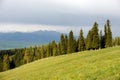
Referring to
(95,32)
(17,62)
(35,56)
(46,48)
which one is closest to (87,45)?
(95,32)

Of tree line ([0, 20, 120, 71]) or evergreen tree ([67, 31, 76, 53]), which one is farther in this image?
evergreen tree ([67, 31, 76, 53])

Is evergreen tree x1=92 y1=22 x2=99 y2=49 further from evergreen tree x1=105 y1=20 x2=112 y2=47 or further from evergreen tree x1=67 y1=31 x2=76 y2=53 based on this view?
evergreen tree x1=67 y1=31 x2=76 y2=53

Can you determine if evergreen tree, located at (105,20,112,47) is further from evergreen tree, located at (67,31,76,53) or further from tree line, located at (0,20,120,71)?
evergreen tree, located at (67,31,76,53)

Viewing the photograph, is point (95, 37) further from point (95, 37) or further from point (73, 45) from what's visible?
point (73, 45)

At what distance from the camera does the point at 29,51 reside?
177625 mm

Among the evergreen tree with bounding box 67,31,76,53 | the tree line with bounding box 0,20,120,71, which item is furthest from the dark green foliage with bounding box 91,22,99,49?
the evergreen tree with bounding box 67,31,76,53

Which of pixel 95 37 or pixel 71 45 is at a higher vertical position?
pixel 95 37

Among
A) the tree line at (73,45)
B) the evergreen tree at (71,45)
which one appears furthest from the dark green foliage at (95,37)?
the evergreen tree at (71,45)

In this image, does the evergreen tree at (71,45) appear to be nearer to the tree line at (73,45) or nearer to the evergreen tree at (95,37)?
the tree line at (73,45)

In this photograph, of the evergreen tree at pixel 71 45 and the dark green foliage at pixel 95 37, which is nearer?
the dark green foliage at pixel 95 37

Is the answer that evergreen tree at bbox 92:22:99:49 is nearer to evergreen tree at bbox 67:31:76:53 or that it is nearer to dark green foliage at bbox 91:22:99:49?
dark green foliage at bbox 91:22:99:49

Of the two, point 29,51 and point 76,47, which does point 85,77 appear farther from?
point 29,51

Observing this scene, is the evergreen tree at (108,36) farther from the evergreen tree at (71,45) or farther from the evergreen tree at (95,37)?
the evergreen tree at (71,45)

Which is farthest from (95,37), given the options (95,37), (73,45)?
(73,45)
